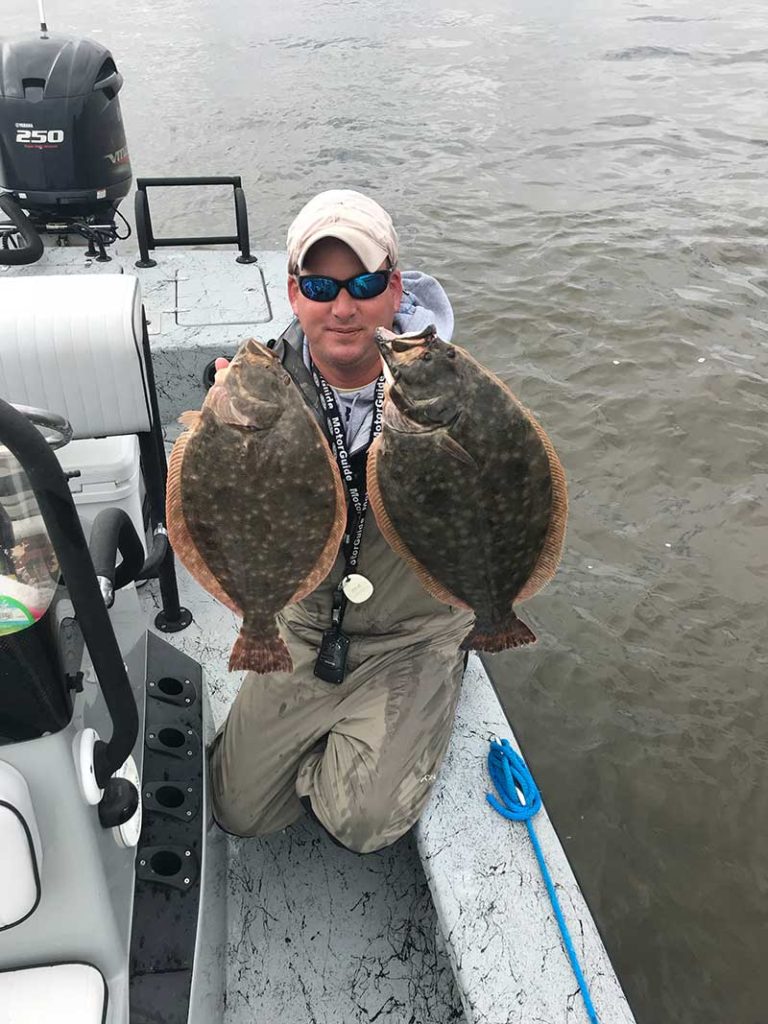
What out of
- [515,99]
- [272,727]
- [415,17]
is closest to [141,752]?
[272,727]

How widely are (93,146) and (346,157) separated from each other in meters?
8.60

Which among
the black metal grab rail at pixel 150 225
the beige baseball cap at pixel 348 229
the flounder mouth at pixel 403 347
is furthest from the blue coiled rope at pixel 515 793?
the black metal grab rail at pixel 150 225

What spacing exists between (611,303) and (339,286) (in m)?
6.79

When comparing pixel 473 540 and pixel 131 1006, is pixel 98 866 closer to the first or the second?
pixel 131 1006

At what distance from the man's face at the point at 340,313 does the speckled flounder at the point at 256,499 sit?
58cm

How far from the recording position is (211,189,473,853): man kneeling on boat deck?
2.37 m

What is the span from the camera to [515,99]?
48.6 ft

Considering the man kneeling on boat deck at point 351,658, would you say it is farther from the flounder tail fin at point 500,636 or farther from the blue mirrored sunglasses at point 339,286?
the flounder tail fin at point 500,636

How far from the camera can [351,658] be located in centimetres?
275

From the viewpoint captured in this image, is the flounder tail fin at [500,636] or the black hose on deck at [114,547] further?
the flounder tail fin at [500,636]

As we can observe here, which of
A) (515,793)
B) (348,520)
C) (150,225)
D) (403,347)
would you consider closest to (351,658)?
(348,520)

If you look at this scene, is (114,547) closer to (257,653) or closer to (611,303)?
(257,653)

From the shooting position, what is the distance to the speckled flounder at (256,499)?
1.78 m

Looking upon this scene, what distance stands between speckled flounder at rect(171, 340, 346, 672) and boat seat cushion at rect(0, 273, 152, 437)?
3.19 ft
